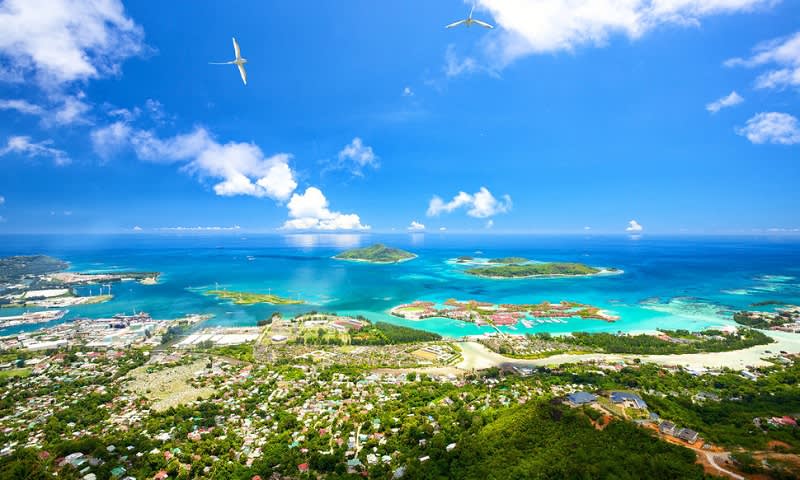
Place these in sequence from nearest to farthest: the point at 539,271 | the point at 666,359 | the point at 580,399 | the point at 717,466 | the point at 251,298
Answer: the point at 717,466 → the point at 580,399 → the point at 666,359 → the point at 251,298 → the point at 539,271

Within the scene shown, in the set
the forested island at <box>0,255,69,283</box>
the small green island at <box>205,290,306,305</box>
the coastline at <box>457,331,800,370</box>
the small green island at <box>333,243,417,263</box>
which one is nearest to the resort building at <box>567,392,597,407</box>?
the coastline at <box>457,331,800,370</box>

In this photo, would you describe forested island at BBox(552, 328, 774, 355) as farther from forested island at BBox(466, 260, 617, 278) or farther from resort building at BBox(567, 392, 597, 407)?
forested island at BBox(466, 260, 617, 278)

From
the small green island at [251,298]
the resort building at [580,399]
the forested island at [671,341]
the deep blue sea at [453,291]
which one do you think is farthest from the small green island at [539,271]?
the resort building at [580,399]

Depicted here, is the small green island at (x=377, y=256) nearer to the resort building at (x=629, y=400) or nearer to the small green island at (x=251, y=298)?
the small green island at (x=251, y=298)

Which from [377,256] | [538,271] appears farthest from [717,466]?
[377,256]

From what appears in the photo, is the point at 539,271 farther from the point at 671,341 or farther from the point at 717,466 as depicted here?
the point at 717,466

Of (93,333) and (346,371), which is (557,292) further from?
(93,333)

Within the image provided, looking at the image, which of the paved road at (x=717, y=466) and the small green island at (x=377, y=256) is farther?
the small green island at (x=377, y=256)

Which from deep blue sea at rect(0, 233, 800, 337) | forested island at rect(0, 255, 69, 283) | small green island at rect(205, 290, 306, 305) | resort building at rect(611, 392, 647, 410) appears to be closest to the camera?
resort building at rect(611, 392, 647, 410)

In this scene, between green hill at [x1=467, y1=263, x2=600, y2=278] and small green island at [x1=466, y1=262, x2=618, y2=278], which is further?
green hill at [x1=467, y1=263, x2=600, y2=278]
